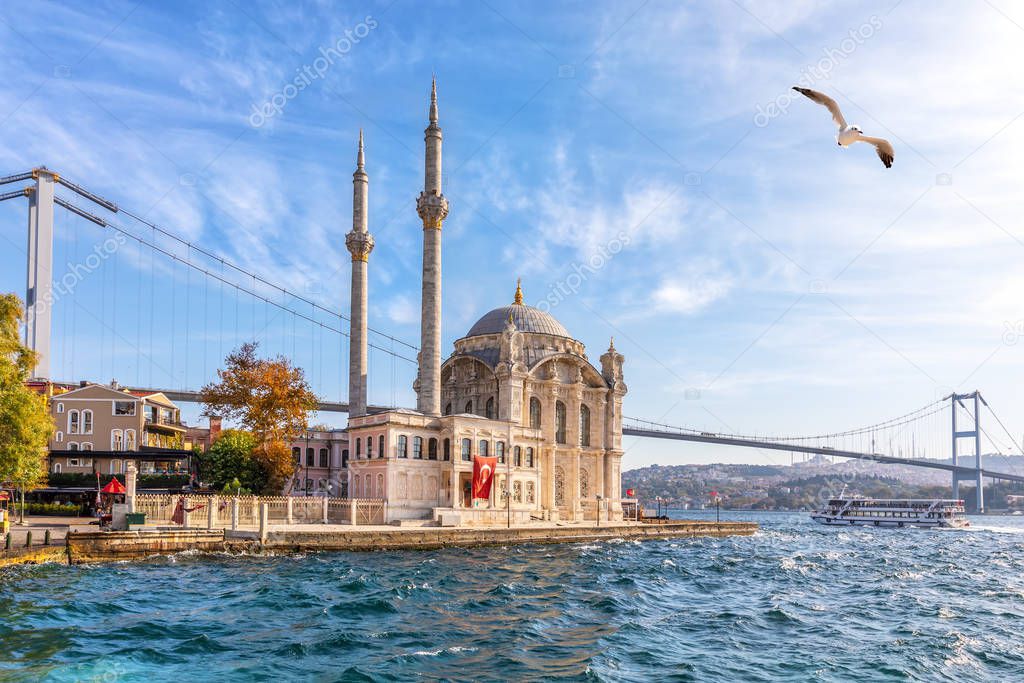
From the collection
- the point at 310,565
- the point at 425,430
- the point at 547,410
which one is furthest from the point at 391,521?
the point at 547,410

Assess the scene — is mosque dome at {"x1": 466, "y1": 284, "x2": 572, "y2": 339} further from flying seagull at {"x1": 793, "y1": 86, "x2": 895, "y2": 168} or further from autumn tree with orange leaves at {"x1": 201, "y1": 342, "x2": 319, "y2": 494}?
flying seagull at {"x1": 793, "y1": 86, "x2": 895, "y2": 168}

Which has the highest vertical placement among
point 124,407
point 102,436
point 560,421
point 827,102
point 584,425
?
point 827,102

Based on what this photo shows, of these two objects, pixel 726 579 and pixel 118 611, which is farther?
pixel 726 579

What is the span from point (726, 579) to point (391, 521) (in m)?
18.0

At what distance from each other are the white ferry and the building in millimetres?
64991

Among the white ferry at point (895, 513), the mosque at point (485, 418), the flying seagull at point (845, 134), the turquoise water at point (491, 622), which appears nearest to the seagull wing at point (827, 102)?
the flying seagull at point (845, 134)

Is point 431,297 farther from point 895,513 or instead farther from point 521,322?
point 895,513

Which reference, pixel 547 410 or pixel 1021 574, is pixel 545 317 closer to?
pixel 547 410

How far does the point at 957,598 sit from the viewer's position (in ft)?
83.3

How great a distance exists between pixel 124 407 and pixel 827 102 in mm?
51612

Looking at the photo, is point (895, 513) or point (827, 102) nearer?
point (827, 102)

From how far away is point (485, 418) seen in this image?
4928cm

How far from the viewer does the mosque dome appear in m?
59.4

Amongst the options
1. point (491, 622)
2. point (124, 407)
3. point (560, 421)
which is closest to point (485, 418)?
point (560, 421)
